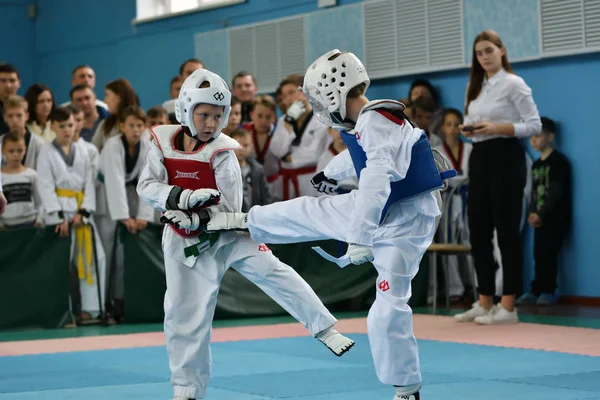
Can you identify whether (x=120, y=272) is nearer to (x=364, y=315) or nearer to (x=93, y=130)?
(x=93, y=130)

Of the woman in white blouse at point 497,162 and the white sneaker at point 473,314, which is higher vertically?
the woman in white blouse at point 497,162

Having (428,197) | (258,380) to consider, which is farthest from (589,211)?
(428,197)

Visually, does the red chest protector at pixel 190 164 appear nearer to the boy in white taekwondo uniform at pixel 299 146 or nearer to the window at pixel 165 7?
the boy in white taekwondo uniform at pixel 299 146

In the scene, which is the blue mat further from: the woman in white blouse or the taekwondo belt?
the taekwondo belt

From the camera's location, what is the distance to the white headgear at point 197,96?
489 centimetres

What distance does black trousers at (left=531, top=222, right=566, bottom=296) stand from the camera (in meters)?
10.1

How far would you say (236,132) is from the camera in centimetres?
916

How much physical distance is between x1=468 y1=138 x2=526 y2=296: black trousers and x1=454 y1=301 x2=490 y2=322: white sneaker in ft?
0.48

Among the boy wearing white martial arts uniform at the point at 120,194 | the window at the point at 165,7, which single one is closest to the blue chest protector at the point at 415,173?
the boy wearing white martial arts uniform at the point at 120,194

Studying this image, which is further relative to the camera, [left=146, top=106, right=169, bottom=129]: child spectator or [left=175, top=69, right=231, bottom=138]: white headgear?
[left=146, top=106, right=169, bottom=129]: child spectator

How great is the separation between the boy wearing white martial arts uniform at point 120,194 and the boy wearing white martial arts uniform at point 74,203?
146mm

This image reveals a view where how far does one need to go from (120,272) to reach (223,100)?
472 cm

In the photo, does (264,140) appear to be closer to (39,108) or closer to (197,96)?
(39,108)

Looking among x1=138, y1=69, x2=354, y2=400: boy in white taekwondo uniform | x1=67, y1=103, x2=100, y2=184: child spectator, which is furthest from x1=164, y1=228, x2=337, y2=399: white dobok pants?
x1=67, y1=103, x2=100, y2=184: child spectator
